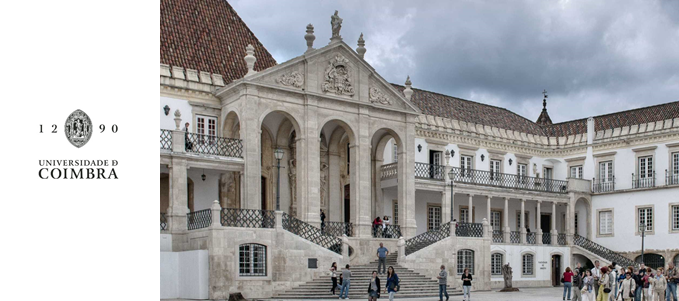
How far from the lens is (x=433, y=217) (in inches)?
1356

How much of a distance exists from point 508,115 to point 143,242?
37158mm

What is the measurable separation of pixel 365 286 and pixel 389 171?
780 centimetres

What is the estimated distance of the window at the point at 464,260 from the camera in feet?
94.3

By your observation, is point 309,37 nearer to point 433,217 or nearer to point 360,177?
point 360,177

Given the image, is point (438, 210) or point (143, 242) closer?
point (143, 242)

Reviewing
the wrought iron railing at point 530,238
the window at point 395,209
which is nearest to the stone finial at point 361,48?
the window at point 395,209

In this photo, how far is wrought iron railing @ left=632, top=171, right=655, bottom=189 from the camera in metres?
35.3

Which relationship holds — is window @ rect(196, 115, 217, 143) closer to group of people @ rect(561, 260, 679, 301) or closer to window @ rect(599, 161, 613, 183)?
group of people @ rect(561, 260, 679, 301)

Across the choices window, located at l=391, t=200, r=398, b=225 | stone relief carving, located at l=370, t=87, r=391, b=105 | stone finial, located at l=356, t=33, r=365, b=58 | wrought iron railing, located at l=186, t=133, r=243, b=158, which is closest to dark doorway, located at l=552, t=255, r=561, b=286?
window, located at l=391, t=200, r=398, b=225

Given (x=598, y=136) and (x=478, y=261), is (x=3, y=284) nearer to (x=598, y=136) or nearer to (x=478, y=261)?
(x=478, y=261)

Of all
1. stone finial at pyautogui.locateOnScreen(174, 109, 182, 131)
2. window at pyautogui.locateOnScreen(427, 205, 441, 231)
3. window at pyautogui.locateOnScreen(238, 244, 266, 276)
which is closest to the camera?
window at pyautogui.locateOnScreen(238, 244, 266, 276)

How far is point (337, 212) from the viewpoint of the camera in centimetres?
3000

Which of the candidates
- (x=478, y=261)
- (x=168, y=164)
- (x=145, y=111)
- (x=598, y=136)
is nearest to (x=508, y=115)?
(x=598, y=136)

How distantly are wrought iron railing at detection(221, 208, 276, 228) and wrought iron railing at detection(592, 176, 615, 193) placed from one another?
20.0m
